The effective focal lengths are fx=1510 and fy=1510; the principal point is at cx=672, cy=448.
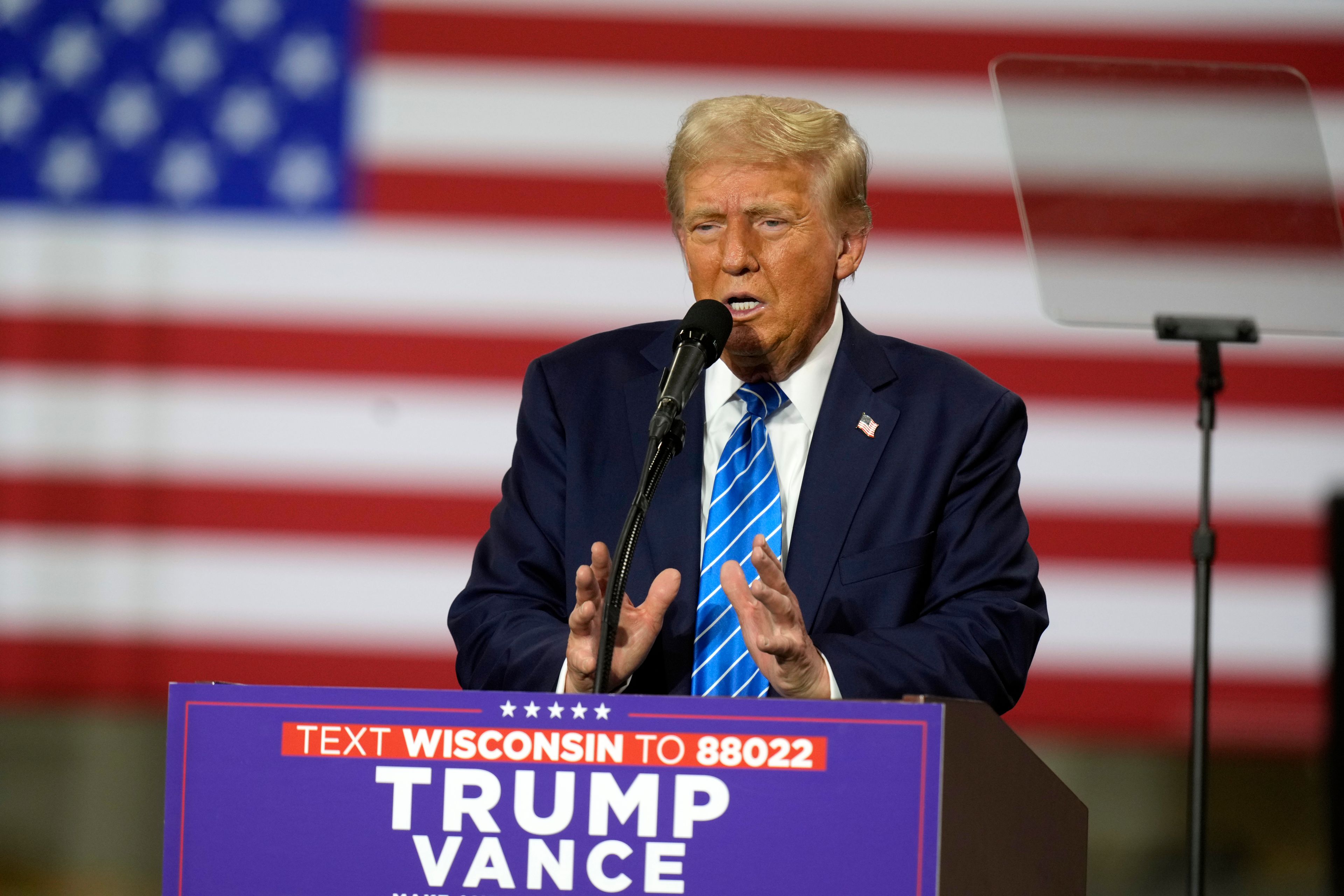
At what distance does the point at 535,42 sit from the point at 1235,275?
182cm

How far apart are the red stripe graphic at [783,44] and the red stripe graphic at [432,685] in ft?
4.76

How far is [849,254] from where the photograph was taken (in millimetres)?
2070

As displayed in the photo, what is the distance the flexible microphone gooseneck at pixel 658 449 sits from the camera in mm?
1336

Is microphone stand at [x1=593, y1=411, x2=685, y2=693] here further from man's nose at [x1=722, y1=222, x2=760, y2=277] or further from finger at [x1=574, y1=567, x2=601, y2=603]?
man's nose at [x1=722, y1=222, x2=760, y2=277]

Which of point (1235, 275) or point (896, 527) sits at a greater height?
point (1235, 275)

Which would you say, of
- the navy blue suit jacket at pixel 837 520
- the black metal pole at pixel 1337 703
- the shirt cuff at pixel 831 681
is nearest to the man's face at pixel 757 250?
the navy blue suit jacket at pixel 837 520

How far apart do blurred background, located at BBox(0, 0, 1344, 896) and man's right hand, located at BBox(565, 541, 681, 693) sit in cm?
210

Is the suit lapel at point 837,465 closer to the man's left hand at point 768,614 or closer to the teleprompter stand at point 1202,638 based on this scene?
the man's left hand at point 768,614

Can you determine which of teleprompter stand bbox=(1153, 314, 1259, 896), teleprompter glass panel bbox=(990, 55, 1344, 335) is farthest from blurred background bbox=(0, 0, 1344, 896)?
teleprompter stand bbox=(1153, 314, 1259, 896)

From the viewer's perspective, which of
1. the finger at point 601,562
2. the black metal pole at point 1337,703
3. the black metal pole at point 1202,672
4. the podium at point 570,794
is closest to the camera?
the podium at point 570,794

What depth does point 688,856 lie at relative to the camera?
45.3 inches

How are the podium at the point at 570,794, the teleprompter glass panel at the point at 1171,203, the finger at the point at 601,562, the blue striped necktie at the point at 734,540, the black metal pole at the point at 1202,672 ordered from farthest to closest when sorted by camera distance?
the teleprompter glass panel at the point at 1171,203 → the black metal pole at the point at 1202,672 → the blue striped necktie at the point at 734,540 → the finger at the point at 601,562 → the podium at the point at 570,794

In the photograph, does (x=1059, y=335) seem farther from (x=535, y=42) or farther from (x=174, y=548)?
(x=174, y=548)

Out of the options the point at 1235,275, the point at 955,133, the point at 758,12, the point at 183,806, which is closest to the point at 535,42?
the point at 758,12
